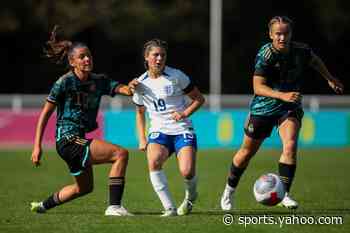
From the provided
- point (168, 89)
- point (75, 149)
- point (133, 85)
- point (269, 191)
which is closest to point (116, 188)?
point (75, 149)

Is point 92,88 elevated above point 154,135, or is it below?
above

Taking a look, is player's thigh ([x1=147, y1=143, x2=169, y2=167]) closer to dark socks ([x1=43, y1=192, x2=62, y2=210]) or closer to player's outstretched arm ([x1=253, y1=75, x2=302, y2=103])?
dark socks ([x1=43, y1=192, x2=62, y2=210])

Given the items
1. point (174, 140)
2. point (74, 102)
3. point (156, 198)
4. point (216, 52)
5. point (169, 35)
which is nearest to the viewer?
point (74, 102)

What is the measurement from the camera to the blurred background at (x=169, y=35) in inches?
1593

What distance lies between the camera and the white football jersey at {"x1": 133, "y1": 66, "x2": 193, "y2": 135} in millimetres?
10016

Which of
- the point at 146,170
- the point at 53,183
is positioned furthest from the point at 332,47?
the point at 53,183

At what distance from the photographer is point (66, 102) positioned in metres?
9.71

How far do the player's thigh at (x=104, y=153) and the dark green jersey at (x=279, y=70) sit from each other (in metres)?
1.81

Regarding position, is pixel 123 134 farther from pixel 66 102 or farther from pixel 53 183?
pixel 66 102

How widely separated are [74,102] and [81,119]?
0.63 ft

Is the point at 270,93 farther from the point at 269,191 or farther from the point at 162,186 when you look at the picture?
the point at 162,186

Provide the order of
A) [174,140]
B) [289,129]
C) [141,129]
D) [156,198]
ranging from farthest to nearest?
[156,198] → [289,129] → [141,129] → [174,140]

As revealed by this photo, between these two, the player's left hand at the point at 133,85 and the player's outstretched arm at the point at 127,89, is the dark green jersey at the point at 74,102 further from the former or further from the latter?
the player's left hand at the point at 133,85

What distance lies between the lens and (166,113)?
32.9 ft
